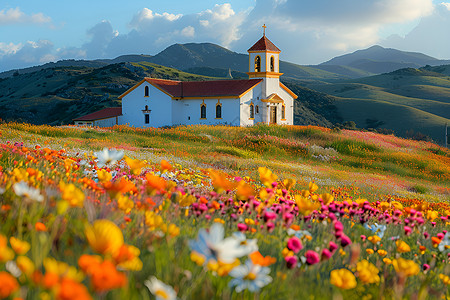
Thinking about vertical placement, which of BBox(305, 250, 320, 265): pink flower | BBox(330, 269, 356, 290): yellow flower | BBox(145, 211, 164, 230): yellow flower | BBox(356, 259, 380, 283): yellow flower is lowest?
BBox(356, 259, 380, 283): yellow flower

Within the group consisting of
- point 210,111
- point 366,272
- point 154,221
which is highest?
point 210,111

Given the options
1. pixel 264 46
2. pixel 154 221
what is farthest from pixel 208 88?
pixel 154 221

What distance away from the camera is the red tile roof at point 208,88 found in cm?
4531

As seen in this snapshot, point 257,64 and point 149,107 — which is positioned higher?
point 257,64

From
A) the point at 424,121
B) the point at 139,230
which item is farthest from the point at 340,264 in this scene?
the point at 424,121

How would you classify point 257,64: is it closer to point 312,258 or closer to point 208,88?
point 208,88

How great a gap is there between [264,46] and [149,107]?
Answer: 14.6 m

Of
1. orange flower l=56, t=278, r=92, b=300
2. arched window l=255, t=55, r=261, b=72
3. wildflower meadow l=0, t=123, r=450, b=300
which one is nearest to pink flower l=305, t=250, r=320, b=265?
wildflower meadow l=0, t=123, r=450, b=300

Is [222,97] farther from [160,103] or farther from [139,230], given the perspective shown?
[139,230]

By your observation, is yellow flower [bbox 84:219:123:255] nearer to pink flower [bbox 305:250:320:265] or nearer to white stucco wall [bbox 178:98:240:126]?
pink flower [bbox 305:250:320:265]

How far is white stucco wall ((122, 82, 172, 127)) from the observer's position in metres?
46.6

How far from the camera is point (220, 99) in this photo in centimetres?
4538

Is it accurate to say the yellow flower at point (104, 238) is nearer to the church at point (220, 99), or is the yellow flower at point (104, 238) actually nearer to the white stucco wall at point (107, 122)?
the church at point (220, 99)

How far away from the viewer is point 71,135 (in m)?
23.1
